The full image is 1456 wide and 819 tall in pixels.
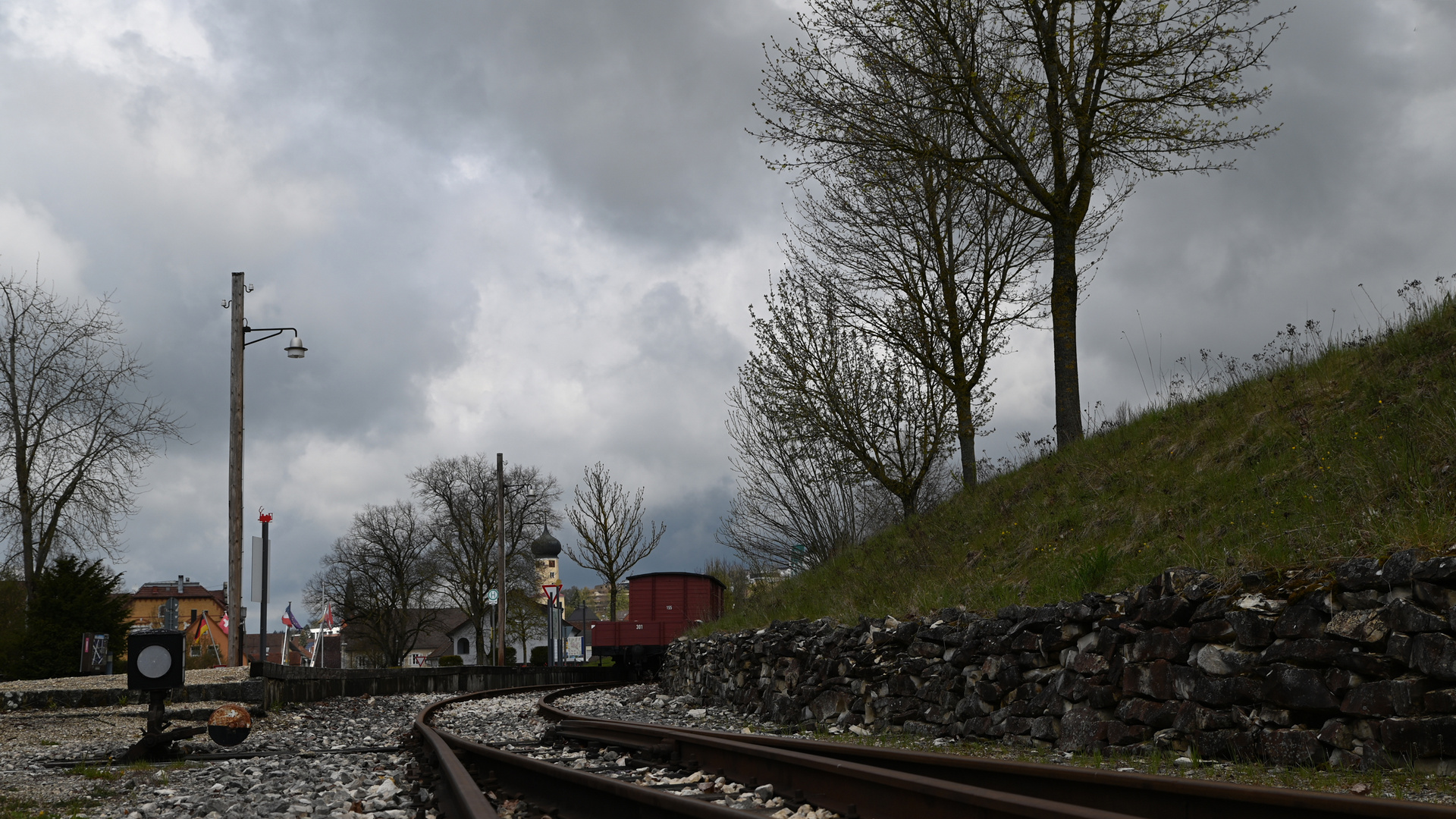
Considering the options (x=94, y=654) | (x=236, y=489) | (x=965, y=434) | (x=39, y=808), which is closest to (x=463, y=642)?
(x=94, y=654)

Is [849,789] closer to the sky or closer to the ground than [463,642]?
closer to the sky

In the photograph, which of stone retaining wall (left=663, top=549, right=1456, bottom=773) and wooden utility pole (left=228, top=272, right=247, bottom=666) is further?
wooden utility pole (left=228, top=272, right=247, bottom=666)

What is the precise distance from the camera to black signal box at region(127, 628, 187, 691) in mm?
8656

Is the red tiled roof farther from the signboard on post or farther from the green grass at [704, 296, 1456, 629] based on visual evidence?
the green grass at [704, 296, 1456, 629]

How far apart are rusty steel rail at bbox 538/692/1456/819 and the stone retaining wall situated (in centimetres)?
128

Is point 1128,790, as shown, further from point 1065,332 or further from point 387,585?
point 387,585

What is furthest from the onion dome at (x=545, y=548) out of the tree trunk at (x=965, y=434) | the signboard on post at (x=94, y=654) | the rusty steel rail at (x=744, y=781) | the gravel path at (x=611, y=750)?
the rusty steel rail at (x=744, y=781)

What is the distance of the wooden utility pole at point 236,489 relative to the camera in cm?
1603

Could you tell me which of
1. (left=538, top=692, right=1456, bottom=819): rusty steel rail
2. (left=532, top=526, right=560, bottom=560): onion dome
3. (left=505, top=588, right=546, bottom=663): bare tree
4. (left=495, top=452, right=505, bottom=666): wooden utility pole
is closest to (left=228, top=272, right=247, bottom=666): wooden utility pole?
(left=538, top=692, right=1456, bottom=819): rusty steel rail

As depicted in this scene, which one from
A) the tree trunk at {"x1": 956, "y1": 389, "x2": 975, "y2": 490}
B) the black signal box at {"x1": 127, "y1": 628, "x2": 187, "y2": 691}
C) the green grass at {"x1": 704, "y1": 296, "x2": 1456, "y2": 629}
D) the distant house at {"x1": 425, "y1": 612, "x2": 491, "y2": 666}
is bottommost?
the distant house at {"x1": 425, "y1": 612, "x2": 491, "y2": 666}

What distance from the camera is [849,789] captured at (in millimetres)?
5027

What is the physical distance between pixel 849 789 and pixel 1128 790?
1386mm

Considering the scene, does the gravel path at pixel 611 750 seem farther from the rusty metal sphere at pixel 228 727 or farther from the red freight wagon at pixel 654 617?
the red freight wagon at pixel 654 617

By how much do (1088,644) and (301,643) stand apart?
95.2 m
